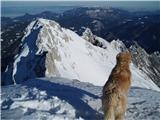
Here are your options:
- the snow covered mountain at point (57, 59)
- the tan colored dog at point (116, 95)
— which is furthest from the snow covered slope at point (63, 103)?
the snow covered mountain at point (57, 59)

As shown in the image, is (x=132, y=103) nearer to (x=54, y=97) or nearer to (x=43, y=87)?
(x=54, y=97)

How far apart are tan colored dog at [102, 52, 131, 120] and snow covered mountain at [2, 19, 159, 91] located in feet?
229

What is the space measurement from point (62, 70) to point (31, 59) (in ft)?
48.2

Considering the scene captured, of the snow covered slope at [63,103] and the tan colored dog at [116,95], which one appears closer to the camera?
the tan colored dog at [116,95]

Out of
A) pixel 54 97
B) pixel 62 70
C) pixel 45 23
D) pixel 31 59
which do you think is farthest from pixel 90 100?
pixel 45 23

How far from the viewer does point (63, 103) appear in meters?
14.1

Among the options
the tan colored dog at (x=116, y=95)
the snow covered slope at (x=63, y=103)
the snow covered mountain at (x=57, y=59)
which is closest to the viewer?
the tan colored dog at (x=116, y=95)

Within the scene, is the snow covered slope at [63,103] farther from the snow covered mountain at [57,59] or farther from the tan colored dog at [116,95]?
the snow covered mountain at [57,59]

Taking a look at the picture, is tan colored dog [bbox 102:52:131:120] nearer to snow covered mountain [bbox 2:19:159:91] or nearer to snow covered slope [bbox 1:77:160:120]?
snow covered slope [bbox 1:77:160:120]

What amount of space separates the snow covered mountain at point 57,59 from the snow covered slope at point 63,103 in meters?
66.0

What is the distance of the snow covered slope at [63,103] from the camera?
13008 millimetres

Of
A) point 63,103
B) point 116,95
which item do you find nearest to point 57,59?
point 63,103

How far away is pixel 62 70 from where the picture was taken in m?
88.2

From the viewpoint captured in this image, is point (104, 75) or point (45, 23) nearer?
point (104, 75)
